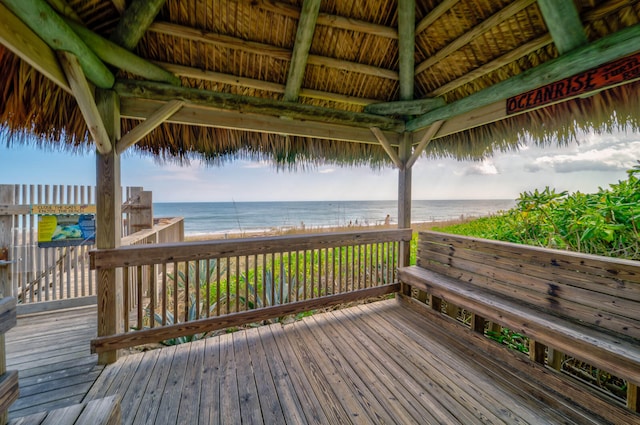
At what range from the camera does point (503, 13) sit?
2.09 meters

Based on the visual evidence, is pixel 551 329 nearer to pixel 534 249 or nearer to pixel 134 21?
pixel 534 249

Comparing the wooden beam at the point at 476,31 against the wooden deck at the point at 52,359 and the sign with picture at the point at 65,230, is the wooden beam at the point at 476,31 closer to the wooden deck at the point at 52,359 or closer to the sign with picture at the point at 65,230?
the wooden deck at the point at 52,359

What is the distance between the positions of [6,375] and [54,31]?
5.95ft

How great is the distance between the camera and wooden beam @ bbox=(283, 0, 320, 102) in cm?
217

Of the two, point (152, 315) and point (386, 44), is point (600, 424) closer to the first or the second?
point (152, 315)

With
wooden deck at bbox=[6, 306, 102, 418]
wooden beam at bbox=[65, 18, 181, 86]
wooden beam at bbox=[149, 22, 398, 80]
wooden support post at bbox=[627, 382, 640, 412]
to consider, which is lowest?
wooden deck at bbox=[6, 306, 102, 418]

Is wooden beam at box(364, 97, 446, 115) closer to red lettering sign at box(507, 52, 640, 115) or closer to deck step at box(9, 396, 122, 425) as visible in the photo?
red lettering sign at box(507, 52, 640, 115)

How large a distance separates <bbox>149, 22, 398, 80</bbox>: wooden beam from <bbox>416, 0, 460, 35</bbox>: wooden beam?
20.3 inches

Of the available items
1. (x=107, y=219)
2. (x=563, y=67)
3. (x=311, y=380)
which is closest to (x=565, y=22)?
(x=563, y=67)

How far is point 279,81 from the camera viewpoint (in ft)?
9.25

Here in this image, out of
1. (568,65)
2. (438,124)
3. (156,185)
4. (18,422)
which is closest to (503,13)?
(568,65)

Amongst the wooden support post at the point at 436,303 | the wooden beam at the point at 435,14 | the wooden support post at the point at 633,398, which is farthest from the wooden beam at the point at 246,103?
the wooden support post at the point at 633,398

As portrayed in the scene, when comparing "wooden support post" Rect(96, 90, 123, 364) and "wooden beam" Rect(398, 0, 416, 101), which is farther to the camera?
"wooden beam" Rect(398, 0, 416, 101)

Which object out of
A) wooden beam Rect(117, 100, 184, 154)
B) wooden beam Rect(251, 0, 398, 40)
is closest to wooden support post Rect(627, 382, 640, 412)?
wooden beam Rect(251, 0, 398, 40)
